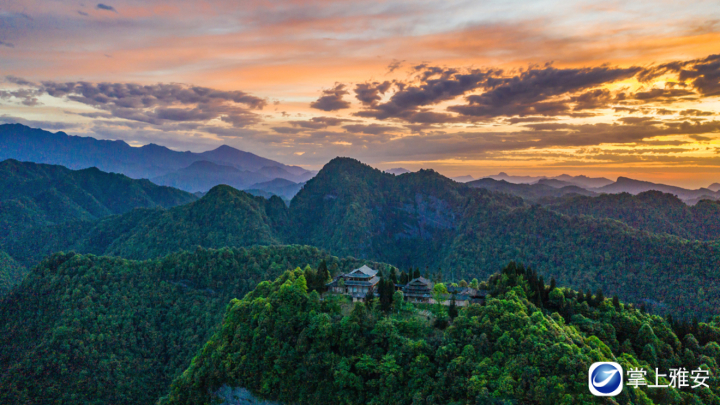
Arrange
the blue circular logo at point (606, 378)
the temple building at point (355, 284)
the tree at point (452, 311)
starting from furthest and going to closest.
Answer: the temple building at point (355, 284), the tree at point (452, 311), the blue circular logo at point (606, 378)

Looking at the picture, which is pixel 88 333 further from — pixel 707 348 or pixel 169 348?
pixel 707 348

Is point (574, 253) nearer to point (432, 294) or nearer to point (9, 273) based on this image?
point (432, 294)

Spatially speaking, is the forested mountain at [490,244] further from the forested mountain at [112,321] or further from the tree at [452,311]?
the tree at [452,311]

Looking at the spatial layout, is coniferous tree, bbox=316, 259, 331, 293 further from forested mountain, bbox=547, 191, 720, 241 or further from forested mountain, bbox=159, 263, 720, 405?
forested mountain, bbox=547, 191, 720, 241

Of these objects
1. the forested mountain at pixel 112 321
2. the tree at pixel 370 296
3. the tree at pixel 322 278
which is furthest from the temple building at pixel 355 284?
the forested mountain at pixel 112 321

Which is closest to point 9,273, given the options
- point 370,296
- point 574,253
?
point 370,296

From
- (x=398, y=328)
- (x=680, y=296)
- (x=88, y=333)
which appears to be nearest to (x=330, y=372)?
(x=398, y=328)
